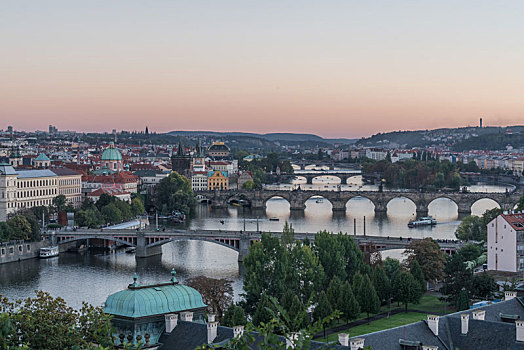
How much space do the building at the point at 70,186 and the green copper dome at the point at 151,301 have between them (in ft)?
155

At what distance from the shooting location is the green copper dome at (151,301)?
17.8 metres

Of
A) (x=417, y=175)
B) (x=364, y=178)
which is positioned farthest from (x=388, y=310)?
(x=364, y=178)

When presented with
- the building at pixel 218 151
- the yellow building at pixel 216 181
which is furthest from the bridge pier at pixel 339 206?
the building at pixel 218 151

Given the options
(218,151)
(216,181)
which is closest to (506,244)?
(216,181)

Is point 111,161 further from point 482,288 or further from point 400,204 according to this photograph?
point 482,288

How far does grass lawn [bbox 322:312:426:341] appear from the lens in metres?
25.6

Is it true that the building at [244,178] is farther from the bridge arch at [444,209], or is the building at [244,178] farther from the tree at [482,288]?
Result: the tree at [482,288]

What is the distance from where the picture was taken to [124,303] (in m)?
18.0

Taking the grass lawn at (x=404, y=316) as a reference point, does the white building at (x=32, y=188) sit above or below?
above

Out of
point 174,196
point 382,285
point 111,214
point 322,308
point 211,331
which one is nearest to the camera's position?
point 211,331

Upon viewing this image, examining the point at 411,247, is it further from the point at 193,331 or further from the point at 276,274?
the point at 193,331

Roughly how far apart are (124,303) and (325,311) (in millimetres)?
9437

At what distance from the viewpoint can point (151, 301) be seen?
1805 cm

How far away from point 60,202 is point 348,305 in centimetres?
3779
